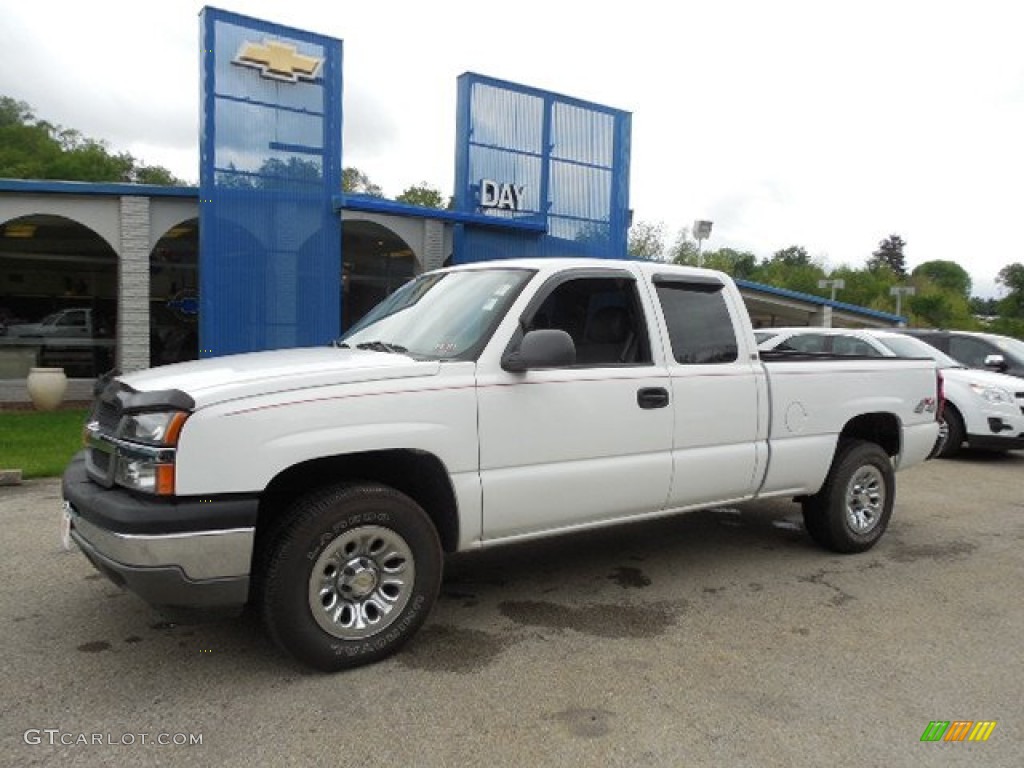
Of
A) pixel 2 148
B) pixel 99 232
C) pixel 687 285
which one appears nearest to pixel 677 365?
pixel 687 285

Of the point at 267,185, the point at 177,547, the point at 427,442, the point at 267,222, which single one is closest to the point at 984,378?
the point at 427,442

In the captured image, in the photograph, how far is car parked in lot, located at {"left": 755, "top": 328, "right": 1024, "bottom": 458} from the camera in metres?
10.0

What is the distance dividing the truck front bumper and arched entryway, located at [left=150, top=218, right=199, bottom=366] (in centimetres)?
1345

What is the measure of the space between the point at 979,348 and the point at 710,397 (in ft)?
29.3

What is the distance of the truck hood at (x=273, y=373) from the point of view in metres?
3.38

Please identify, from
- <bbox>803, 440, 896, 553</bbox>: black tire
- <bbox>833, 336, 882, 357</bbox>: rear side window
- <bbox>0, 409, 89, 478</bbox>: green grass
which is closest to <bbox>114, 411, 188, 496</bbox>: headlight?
<bbox>803, 440, 896, 553</bbox>: black tire

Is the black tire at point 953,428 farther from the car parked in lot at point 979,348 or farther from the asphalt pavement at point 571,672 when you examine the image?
the asphalt pavement at point 571,672

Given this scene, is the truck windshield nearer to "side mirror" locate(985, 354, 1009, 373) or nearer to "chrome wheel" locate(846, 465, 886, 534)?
"chrome wheel" locate(846, 465, 886, 534)

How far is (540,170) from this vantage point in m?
16.7

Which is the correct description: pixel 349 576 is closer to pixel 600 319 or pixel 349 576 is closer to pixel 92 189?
pixel 600 319

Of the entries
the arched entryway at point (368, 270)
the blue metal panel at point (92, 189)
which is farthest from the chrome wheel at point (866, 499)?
the arched entryway at point (368, 270)

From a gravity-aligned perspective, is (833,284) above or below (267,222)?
above

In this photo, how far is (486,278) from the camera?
4.53m

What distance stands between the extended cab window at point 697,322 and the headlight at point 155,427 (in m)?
2.74
